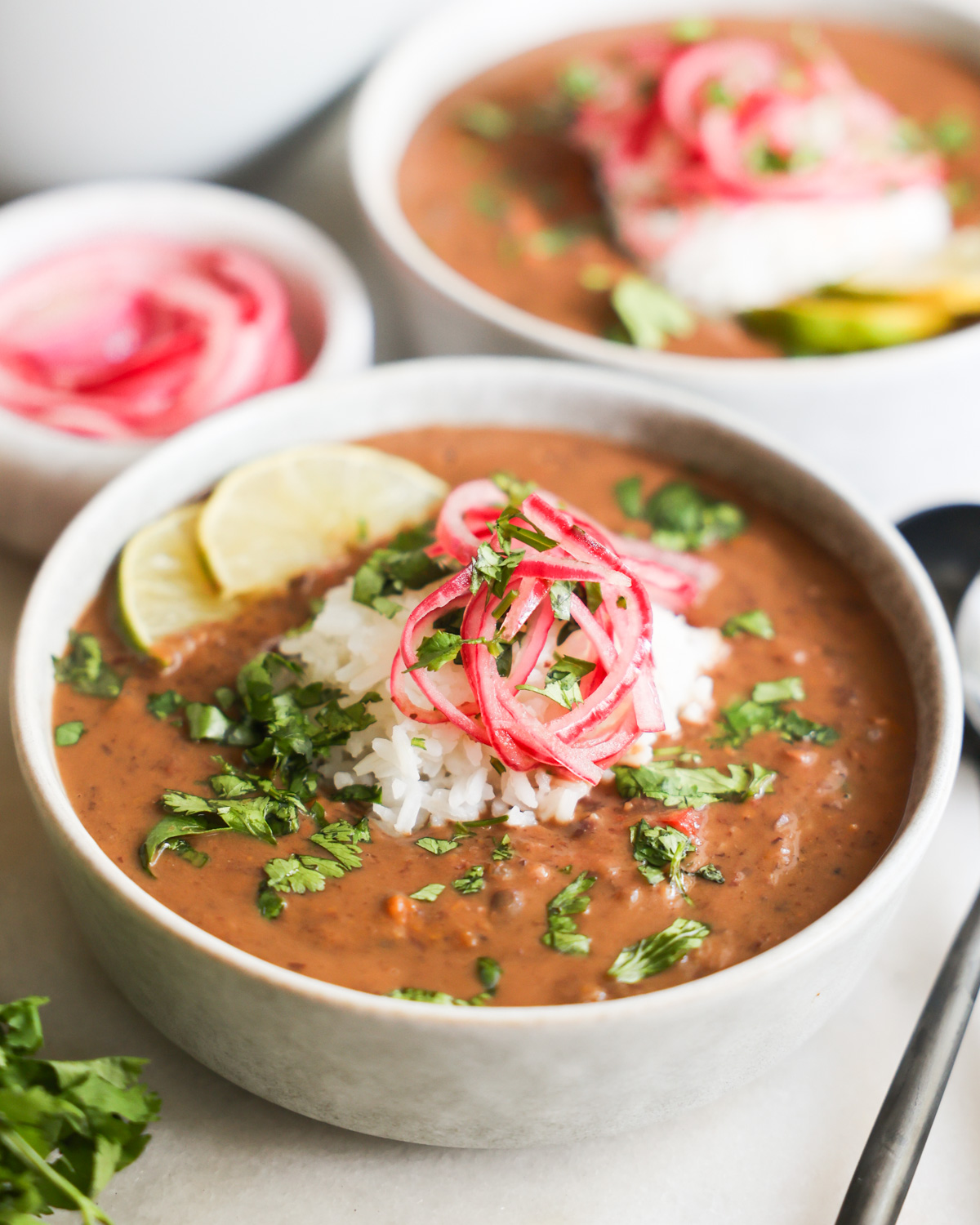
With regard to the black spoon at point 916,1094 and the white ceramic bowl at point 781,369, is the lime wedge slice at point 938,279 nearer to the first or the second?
the white ceramic bowl at point 781,369

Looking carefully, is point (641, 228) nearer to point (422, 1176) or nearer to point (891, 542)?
point (891, 542)

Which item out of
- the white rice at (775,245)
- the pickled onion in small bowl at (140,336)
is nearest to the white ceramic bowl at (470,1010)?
the pickled onion in small bowl at (140,336)

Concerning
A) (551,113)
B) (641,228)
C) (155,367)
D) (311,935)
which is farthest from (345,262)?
(311,935)

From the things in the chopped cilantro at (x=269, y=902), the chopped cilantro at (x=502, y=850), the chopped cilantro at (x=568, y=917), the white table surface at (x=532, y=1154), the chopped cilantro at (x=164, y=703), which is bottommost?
the white table surface at (x=532, y=1154)

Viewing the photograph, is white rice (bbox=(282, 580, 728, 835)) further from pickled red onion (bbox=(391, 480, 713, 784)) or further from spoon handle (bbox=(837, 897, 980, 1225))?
spoon handle (bbox=(837, 897, 980, 1225))

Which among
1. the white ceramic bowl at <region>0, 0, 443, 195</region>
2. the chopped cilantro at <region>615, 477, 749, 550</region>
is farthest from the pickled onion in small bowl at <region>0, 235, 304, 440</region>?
the chopped cilantro at <region>615, 477, 749, 550</region>

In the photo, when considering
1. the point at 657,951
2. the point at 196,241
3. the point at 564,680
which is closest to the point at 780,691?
the point at 564,680

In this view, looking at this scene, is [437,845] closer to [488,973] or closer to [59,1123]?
[488,973]

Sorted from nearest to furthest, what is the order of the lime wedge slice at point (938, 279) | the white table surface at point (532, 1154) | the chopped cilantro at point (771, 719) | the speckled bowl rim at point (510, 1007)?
the speckled bowl rim at point (510, 1007) → the white table surface at point (532, 1154) → the chopped cilantro at point (771, 719) → the lime wedge slice at point (938, 279)
